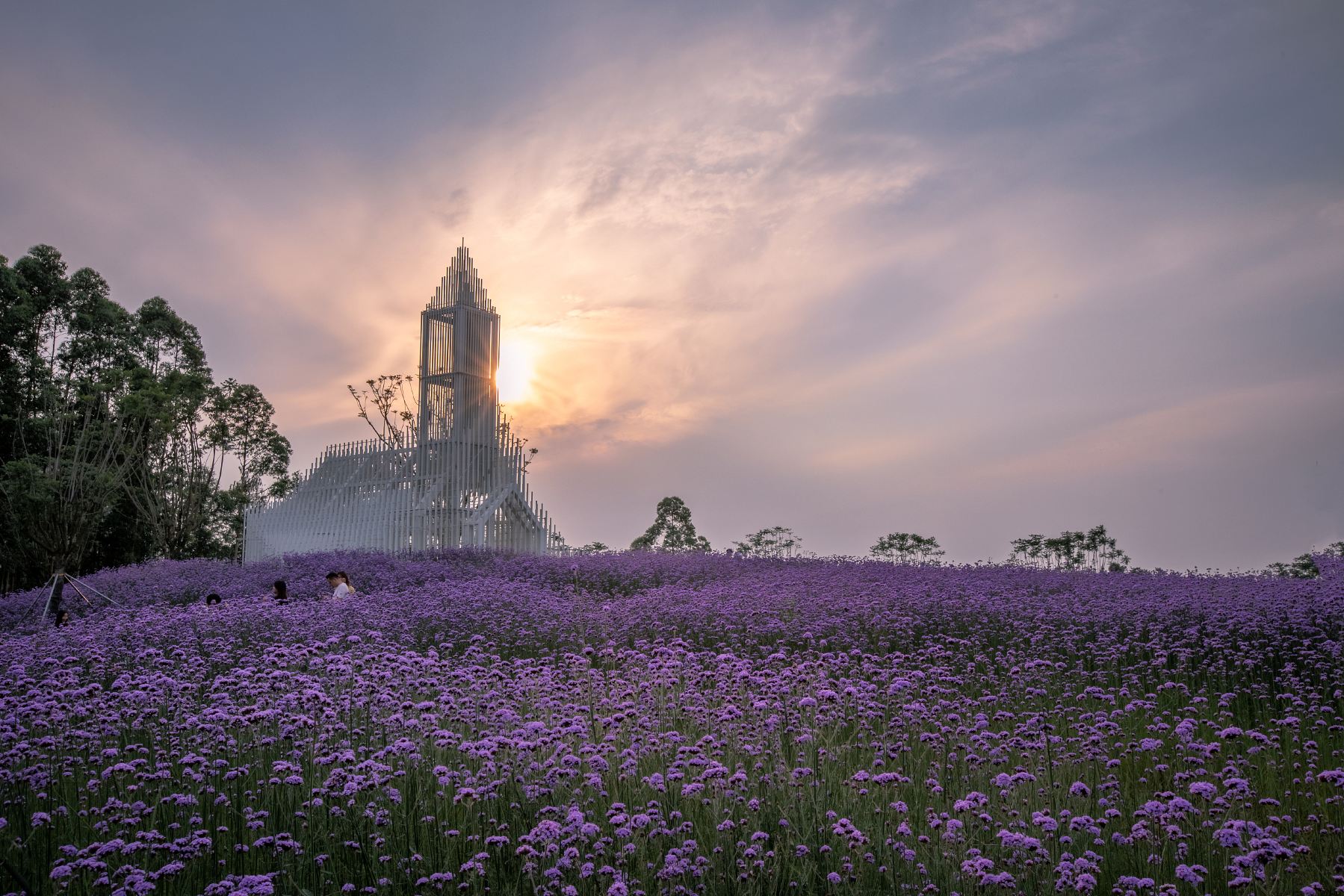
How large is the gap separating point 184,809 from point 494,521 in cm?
1982

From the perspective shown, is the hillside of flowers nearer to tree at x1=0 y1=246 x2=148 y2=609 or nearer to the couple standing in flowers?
the couple standing in flowers

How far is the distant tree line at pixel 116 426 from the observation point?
1126 inches

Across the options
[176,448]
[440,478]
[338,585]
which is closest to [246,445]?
[176,448]

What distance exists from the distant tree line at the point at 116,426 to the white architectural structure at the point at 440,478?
15.3 ft

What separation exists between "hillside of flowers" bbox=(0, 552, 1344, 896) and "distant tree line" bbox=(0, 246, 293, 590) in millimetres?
19934

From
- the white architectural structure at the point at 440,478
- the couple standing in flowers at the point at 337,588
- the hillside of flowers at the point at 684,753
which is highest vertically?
the white architectural structure at the point at 440,478

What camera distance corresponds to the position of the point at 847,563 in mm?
18016

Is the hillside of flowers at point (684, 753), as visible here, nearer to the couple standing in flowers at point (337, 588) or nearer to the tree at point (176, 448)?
the couple standing in flowers at point (337, 588)

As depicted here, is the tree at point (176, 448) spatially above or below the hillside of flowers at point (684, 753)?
above

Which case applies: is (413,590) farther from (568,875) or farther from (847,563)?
(568,875)

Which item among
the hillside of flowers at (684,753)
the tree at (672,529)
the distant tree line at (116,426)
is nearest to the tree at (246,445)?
the distant tree line at (116,426)

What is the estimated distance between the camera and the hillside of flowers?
14.4 ft

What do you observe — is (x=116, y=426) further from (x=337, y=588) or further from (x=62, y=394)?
(x=337, y=588)

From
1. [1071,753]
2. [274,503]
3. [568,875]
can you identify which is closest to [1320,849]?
[1071,753]
